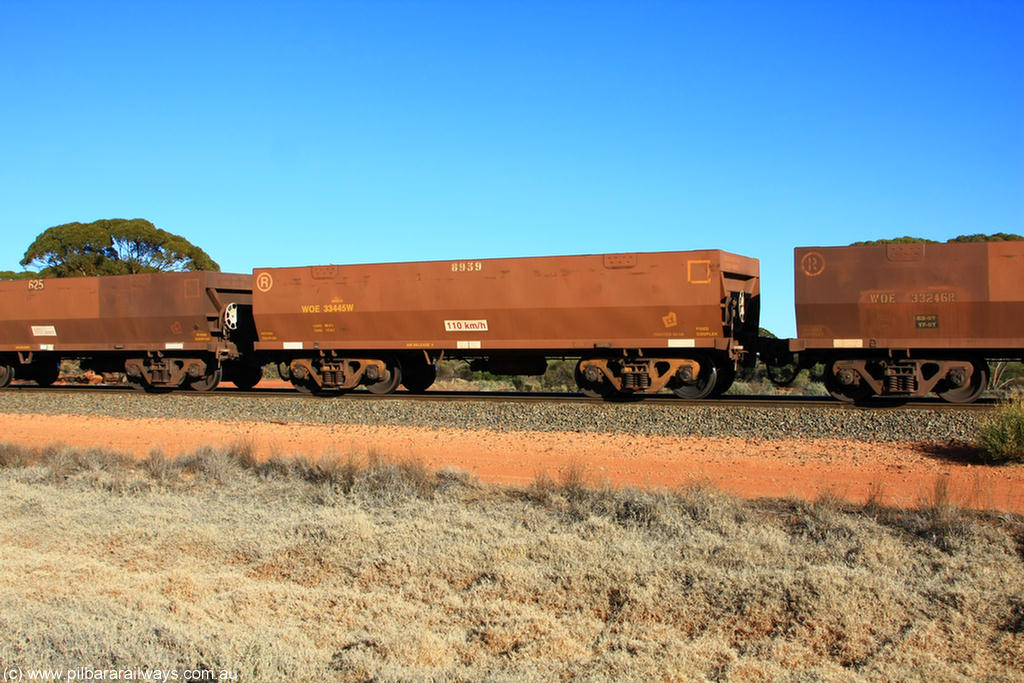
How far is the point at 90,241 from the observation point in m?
46.2

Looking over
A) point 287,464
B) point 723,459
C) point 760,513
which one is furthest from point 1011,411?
point 287,464

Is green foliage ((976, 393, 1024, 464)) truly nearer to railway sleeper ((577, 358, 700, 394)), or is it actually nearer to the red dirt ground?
the red dirt ground

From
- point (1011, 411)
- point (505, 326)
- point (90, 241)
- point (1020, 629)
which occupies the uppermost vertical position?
point (90, 241)

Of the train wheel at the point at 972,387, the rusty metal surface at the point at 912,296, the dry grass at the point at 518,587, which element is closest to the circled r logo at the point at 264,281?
the dry grass at the point at 518,587

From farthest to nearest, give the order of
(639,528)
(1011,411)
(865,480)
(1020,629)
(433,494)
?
(1011,411)
(865,480)
(433,494)
(639,528)
(1020,629)

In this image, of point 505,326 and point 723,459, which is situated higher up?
point 505,326

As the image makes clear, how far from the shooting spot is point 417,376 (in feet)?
70.2

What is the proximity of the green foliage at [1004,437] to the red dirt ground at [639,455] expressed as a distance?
1.10ft

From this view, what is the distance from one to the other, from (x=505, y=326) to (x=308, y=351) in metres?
5.41

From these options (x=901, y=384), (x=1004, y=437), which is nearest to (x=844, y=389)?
(x=901, y=384)

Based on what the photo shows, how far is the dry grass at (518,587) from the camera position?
5035 millimetres

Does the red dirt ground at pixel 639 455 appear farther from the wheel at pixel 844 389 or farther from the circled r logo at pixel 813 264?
the circled r logo at pixel 813 264

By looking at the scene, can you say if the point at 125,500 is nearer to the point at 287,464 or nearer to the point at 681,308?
the point at 287,464

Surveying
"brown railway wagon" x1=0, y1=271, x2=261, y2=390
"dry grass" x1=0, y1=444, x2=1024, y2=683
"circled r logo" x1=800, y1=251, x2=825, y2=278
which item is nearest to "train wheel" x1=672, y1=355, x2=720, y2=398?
"circled r logo" x1=800, y1=251, x2=825, y2=278
